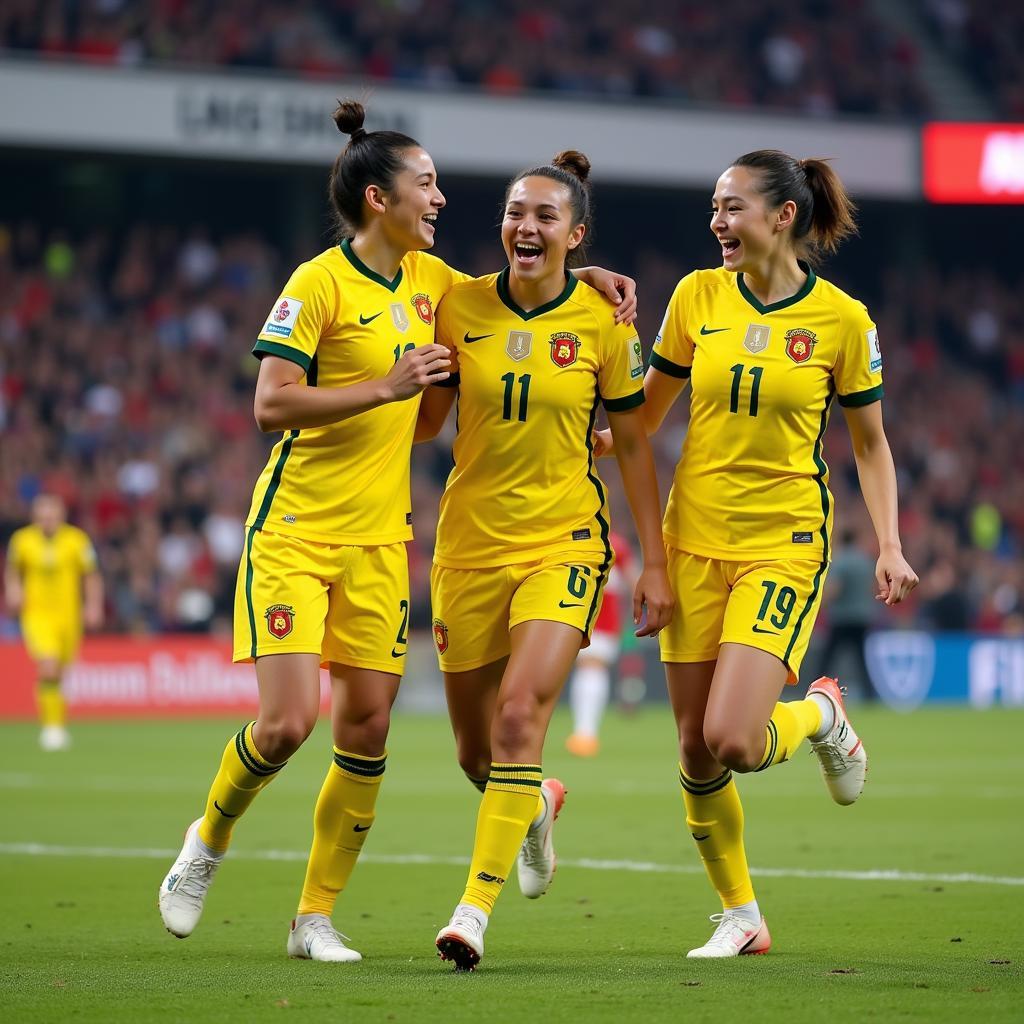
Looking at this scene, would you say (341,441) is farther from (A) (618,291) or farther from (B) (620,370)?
(A) (618,291)

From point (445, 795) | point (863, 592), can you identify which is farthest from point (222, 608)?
point (445, 795)

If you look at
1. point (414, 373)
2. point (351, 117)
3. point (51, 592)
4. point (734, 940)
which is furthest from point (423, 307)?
point (51, 592)

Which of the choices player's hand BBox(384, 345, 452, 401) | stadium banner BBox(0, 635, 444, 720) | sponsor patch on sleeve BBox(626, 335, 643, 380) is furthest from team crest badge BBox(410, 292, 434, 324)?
stadium banner BBox(0, 635, 444, 720)

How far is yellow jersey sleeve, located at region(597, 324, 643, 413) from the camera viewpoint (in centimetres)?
637

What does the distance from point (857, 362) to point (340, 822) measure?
2.35 meters

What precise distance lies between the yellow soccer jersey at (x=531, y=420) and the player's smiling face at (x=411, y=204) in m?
0.31

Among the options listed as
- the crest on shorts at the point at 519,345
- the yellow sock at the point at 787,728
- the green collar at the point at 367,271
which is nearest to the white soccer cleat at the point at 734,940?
the yellow sock at the point at 787,728

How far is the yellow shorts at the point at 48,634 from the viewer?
18.1 metres

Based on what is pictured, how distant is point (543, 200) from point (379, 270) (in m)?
0.60

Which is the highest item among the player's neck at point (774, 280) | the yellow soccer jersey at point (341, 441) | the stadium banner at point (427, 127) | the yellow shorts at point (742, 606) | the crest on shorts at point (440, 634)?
the stadium banner at point (427, 127)

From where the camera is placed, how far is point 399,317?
6262 mm

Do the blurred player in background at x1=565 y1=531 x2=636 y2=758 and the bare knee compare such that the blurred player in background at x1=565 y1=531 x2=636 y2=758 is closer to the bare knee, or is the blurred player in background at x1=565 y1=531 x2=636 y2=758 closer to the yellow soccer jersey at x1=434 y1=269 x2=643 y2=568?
the yellow soccer jersey at x1=434 y1=269 x2=643 y2=568

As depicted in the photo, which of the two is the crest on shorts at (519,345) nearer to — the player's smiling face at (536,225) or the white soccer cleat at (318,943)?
the player's smiling face at (536,225)

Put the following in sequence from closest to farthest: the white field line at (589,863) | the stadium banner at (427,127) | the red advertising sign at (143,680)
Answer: the white field line at (589,863)
the red advertising sign at (143,680)
the stadium banner at (427,127)
